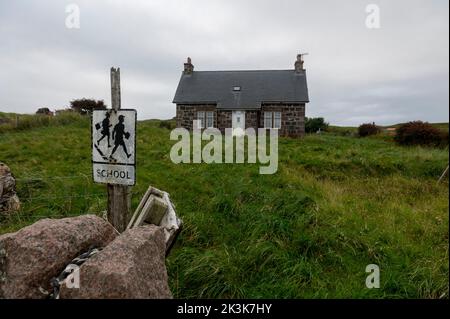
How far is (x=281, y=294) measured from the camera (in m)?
3.45

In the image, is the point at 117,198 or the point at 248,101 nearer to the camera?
the point at 117,198

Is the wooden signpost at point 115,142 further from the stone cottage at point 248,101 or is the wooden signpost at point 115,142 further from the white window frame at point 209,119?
the white window frame at point 209,119

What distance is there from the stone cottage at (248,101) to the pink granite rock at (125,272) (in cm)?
2002

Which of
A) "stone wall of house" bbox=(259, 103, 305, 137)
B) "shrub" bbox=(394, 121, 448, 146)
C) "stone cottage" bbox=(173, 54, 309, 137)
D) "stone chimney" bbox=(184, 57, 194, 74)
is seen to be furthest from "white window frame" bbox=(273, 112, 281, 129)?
"stone chimney" bbox=(184, 57, 194, 74)

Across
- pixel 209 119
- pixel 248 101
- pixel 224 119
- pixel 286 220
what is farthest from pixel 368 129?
pixel 286 220

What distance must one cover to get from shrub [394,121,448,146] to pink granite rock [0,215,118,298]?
1809cm

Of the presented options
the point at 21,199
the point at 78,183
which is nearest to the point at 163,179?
the point at 78,183

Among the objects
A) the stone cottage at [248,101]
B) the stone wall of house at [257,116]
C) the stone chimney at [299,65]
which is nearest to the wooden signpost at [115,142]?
the stone cottage at [248,101]

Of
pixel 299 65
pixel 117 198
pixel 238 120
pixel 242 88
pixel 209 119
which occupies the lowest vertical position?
pixel 117 198

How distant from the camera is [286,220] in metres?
5.13

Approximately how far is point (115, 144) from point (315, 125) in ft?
106

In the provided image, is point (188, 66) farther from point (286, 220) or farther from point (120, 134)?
point (120, 134)

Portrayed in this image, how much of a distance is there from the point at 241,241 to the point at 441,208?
441 cm

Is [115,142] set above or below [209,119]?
below
